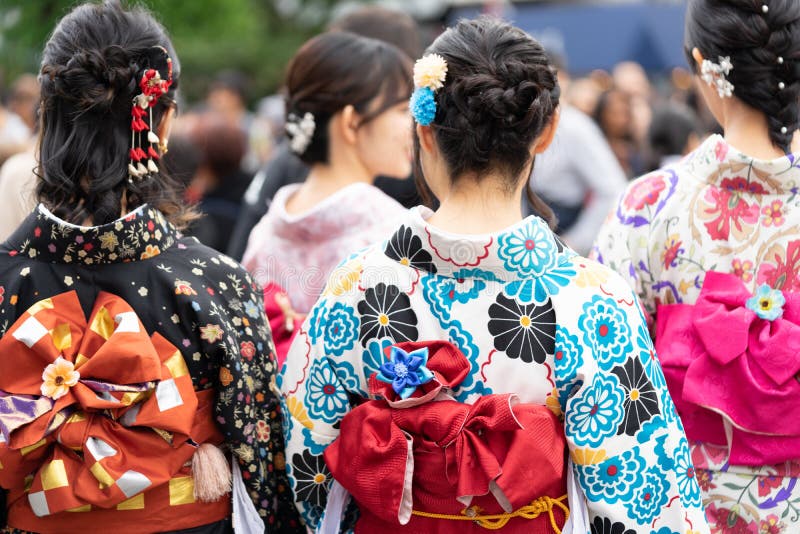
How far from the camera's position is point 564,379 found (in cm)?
213

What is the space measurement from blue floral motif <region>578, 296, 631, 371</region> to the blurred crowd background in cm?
113

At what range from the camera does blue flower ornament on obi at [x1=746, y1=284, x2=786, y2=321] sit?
2.47m

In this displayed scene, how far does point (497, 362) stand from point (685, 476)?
54cm

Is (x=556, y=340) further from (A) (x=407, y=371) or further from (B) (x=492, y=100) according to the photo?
(B) (x=492, y=100)

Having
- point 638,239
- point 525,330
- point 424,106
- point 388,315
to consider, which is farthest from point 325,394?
point 638,239

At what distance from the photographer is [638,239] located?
9.04ft

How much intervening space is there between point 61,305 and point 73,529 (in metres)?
0.55

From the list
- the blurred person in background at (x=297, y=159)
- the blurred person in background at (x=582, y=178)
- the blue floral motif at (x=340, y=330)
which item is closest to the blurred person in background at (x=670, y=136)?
the blurred person in background at (x=582, y=178)

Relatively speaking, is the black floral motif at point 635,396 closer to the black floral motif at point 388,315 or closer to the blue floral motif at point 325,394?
the black floral motif at point 388,315

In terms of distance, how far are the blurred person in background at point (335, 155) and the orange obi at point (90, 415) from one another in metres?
0.99

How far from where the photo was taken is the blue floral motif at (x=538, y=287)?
7.12 feet

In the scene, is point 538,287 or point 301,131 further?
point 301,131

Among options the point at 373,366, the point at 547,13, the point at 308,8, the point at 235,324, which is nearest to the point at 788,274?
the point at 373,366

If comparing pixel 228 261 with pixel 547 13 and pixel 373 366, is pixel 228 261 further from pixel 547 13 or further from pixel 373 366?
pixel 547 13
